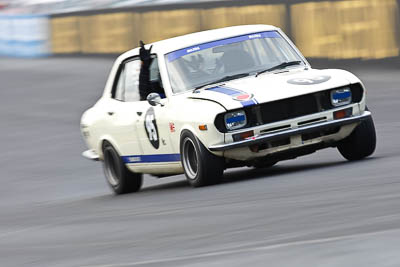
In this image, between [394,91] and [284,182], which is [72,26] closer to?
[394,91]

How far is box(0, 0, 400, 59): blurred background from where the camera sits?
19656 millimetres

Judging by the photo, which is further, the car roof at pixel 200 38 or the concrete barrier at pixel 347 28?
the concrete barrier at pixel 347 28

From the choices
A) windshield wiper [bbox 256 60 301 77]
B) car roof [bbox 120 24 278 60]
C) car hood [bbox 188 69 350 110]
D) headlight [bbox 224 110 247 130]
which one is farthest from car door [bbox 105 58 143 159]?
headlight [bbox 224 110 247 130]

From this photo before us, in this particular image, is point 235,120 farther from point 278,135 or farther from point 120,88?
point 120,88

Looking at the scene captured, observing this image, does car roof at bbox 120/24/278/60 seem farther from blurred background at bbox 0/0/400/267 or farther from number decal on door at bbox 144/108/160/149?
blurred background at bbox 0/0/400/267

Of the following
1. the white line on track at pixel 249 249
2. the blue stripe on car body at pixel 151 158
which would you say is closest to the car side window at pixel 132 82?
the blue stripe on car body at pixel 151 158

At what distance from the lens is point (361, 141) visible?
30.1ft

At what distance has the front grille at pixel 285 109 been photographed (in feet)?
28.4

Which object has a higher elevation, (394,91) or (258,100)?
(258,100)

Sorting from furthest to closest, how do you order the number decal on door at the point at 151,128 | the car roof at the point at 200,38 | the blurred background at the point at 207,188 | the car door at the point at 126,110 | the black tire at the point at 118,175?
the black tire at the point at 118,175, the car door at the point at 126,110, the car roof at the point at 200,38, the number decal on door at the point at 151,128, the blurred background at the point at 207,188

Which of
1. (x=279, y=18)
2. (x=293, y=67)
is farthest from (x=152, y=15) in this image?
(x=293, y=67)

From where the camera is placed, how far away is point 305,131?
8.72 meters

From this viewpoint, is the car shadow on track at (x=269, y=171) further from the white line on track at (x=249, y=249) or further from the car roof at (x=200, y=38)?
the white line on track at (x=249, y=249)

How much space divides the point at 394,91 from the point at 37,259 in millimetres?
11767
